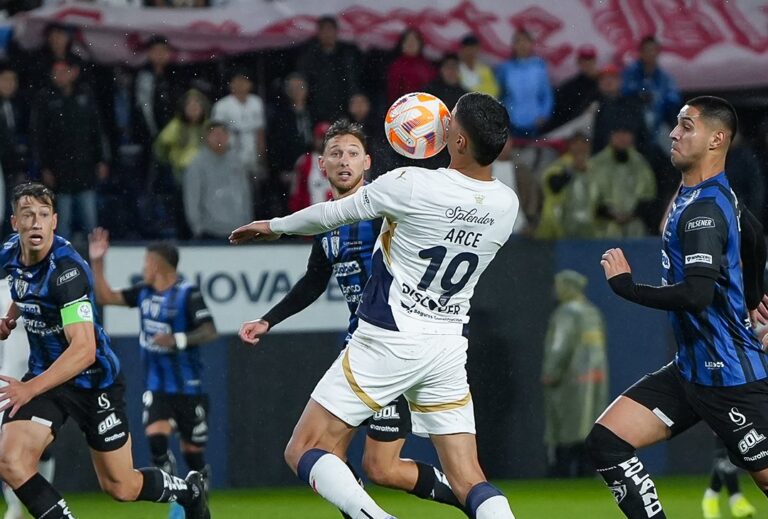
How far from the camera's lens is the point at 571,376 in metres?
12.9

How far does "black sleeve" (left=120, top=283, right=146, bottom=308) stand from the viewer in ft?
36.3

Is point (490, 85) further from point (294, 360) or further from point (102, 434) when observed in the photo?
point (102, 434)

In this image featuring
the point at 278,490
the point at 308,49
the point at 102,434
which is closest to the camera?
the point at 102,434

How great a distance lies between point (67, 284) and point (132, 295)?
351 cm

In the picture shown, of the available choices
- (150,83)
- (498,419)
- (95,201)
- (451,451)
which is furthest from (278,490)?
(451,451)

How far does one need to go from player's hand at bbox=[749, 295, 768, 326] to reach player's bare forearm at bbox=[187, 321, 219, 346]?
4714 mm

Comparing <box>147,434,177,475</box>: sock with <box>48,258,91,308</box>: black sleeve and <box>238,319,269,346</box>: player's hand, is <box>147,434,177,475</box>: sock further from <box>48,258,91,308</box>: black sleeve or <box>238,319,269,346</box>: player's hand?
<box>238,319,269,346</box>: player's hand

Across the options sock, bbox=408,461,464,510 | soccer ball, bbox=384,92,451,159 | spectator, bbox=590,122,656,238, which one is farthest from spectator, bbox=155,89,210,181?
soccer ball, bbox=384,92,451,159

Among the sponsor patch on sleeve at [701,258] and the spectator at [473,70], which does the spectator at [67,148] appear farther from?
the sponsor patch on sleeve at [701,258]

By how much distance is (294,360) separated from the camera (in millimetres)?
12461

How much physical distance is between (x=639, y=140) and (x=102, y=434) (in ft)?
23.6

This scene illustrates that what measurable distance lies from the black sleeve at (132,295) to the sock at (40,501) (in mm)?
3614

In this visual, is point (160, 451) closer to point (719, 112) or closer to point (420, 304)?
point (420, 304)

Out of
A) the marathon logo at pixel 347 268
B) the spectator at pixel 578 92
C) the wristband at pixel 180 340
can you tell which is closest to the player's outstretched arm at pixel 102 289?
the wristband at pixel 180 340
